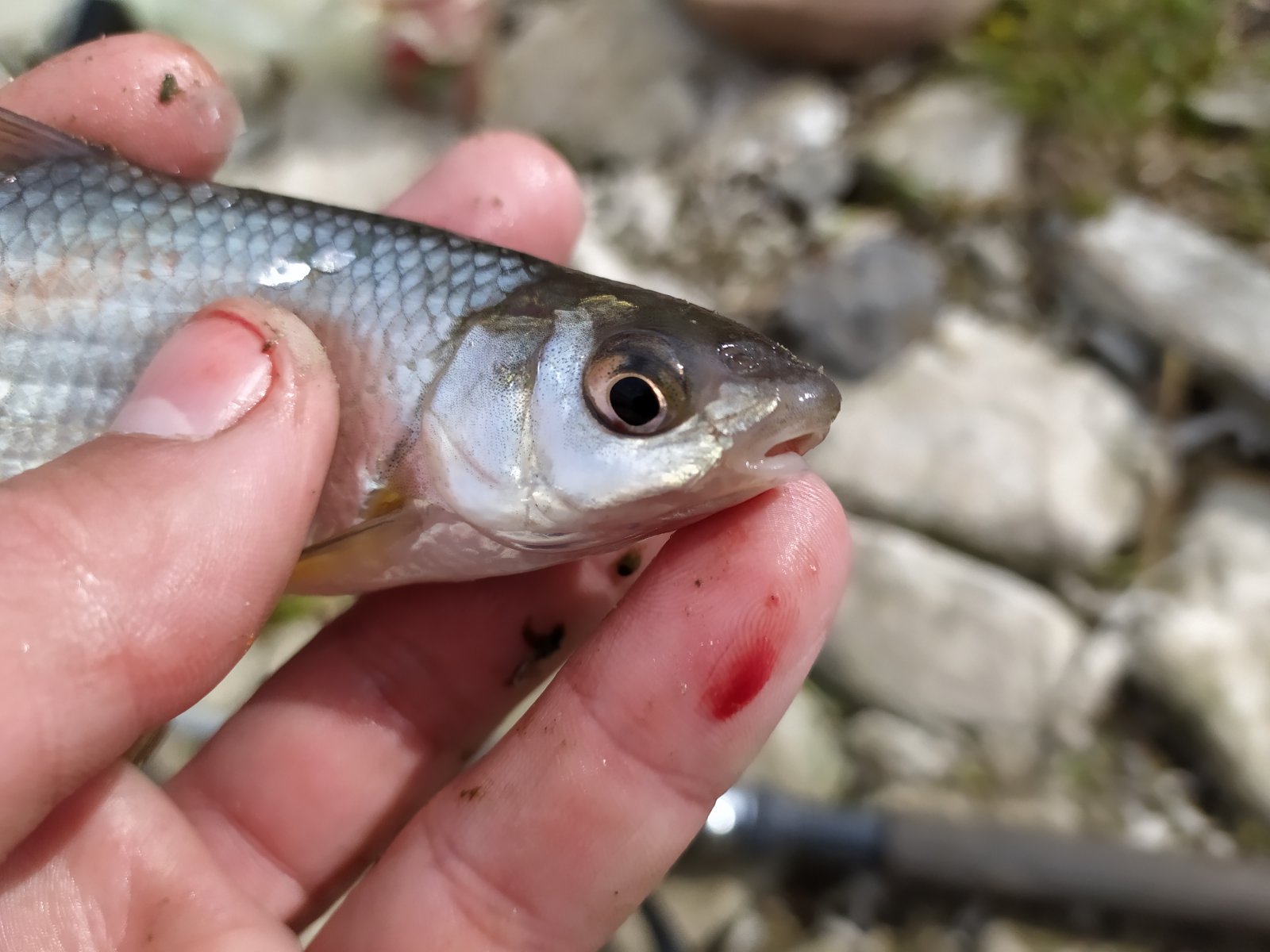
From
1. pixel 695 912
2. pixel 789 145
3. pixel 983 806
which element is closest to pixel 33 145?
pixel 695 912

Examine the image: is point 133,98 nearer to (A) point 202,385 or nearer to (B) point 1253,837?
(A) point 202,385

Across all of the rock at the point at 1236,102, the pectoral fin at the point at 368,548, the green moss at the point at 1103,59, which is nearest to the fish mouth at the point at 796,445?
the pectoral fin at the point at 368,548

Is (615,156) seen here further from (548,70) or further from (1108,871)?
(1108,871)

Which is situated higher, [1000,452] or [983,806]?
[1000,452]

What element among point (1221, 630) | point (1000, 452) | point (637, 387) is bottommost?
point (1221, 630)

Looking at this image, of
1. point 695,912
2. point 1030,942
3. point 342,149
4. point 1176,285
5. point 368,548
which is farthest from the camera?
point 342,149
